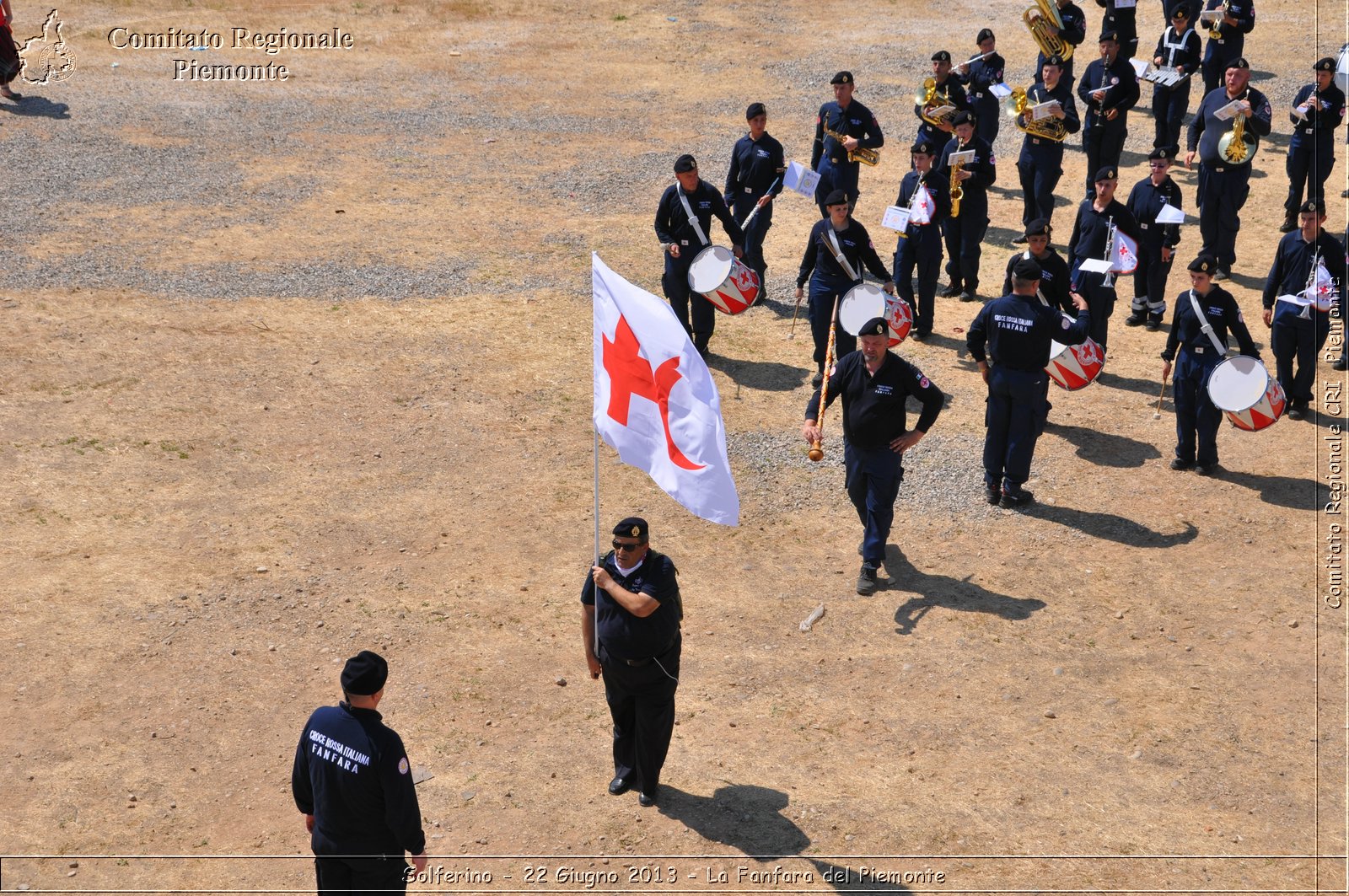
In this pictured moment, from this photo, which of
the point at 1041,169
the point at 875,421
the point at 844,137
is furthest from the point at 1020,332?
the point at 1041,169

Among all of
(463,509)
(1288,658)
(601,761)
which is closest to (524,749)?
(601,761)

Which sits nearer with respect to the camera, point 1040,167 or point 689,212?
point 689,212

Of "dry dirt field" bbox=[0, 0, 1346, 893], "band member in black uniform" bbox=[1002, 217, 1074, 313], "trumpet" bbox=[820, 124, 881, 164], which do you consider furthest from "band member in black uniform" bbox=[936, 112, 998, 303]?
"band member in black uniform" bbox=[1002, 217, 1074, 313]

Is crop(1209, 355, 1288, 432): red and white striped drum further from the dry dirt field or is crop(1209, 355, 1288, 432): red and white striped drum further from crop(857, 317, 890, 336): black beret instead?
crop(857, 317, 890, 336): black beret

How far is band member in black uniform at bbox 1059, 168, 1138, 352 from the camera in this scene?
45.2ft

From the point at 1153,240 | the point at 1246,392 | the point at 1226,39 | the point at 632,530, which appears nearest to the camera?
the point at 632,530

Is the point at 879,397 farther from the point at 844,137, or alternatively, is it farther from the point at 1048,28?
the point at 1048,28

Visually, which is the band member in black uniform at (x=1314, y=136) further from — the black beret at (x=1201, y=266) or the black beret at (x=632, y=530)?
the black beret at (x=632, y=530)

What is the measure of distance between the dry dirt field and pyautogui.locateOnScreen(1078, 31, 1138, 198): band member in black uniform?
1.46 metres

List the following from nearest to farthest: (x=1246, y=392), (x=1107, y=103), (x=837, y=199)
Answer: (x=1246, y=392)
(x=837, y=199)
(x=1107, y=103)

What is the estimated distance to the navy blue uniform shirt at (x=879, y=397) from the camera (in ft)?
32.7

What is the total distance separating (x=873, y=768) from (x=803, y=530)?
3.24 meters

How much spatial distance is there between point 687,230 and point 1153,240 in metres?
5.20

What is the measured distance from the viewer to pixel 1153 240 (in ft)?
48.1
